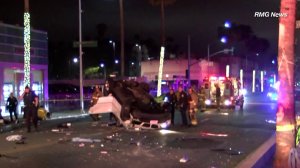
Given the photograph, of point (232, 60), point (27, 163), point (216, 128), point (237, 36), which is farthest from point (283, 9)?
point (237, 36)

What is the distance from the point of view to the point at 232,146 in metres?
15.1

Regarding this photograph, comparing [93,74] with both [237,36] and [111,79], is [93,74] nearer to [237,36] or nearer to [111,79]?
[237,36]

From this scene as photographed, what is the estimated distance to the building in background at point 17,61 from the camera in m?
29.9

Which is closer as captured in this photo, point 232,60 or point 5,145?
point 5,145

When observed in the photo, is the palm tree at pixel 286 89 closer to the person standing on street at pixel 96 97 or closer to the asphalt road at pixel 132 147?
the asphalt road at pixel 132 147

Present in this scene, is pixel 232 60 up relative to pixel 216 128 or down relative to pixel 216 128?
up

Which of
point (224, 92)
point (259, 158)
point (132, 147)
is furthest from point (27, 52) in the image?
point (259, 158)

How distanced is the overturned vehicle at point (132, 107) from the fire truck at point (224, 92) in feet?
49.8

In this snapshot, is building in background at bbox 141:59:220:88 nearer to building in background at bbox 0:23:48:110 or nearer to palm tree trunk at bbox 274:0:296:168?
building in background at bbox 0:23:48:110

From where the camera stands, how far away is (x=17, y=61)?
31094 mm

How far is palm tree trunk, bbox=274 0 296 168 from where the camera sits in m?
8.15

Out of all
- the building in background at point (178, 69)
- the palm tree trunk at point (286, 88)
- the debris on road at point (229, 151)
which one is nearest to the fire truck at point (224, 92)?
the debris on road at point (229, 151)

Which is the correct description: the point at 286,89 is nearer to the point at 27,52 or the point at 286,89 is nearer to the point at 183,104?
the point at 183,104

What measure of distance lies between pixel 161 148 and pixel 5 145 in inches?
189
